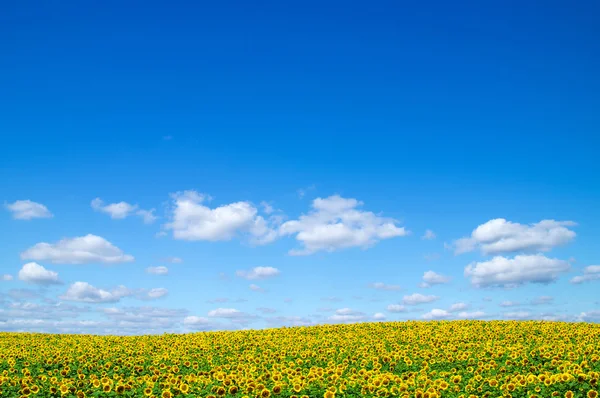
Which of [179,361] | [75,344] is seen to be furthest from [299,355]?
[75,344]

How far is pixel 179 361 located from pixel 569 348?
15774 millimetres

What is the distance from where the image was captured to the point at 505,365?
59.3 feet

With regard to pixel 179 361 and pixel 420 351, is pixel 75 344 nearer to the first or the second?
pixel 179 361

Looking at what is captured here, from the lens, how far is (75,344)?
29.2m

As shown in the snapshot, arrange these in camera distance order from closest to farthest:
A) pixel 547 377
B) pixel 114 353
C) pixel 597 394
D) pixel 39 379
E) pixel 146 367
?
pixel 597 394, pixel 547 377, pixel 39 379, pixel 146 367, pixel 114 353

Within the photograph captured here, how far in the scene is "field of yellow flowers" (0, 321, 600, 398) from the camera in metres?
13.9

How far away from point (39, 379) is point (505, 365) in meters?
16.2

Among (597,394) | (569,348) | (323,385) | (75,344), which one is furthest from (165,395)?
(75,344)

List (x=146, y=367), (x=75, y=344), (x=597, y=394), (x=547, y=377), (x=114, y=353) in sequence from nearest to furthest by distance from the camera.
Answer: (x=597, y=394)
(x=547, y=377)
(x=146, y=367)
(x=114, y=353)
(x=75, y=344)

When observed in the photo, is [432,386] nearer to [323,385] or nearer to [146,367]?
[323,385]

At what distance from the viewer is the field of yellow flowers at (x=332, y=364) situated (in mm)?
13875

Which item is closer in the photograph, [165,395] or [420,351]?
[165,395]

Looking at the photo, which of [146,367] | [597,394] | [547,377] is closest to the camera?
[597,394]

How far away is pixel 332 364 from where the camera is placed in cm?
1872
